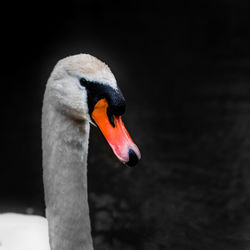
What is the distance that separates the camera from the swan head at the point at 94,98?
1.89 meters

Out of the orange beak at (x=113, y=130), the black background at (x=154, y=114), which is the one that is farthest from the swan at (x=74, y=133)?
the black background at (x=154, y=114)

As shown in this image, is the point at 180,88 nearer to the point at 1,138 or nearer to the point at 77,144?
the point at 1,138

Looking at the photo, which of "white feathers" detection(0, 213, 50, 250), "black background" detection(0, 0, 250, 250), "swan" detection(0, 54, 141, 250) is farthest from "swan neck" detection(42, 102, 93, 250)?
"black background" detection(0, 0, 250, 250)

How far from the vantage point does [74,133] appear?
2043 mm

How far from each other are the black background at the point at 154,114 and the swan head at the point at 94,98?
1.76m

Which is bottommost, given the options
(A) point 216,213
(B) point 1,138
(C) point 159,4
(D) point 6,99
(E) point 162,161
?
(A) point 216,213

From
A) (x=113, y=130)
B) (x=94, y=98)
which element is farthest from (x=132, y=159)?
(x=94, y=98)

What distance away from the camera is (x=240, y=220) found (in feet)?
12.5

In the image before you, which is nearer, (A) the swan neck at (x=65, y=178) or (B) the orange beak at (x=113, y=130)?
(B) the orange beak at (x=113, y=130)

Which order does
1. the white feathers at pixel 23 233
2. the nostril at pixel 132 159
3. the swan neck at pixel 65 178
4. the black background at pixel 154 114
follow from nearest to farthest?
the nostril at pixel 132 159, the swan neck at pixel 65 178, the white feathers at pixel 23 233, the black background at pixel 154 114

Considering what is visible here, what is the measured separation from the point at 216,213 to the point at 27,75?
8.34ft

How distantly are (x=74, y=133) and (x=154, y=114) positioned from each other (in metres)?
3.02

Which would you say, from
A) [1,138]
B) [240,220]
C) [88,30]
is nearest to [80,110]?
[240,220]

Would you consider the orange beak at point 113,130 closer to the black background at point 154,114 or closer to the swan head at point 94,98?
the swan head at point 94,98
